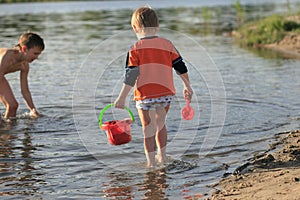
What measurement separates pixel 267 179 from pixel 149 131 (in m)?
1.49

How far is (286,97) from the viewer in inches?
396

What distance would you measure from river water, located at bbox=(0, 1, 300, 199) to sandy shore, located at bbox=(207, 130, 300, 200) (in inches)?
10.6

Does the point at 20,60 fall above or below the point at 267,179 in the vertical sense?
above

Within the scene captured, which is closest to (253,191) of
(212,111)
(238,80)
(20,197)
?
(20,197)

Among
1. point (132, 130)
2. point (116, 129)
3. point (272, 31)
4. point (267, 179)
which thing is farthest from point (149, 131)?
point (272, 31)

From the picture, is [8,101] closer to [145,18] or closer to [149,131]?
[149,131]

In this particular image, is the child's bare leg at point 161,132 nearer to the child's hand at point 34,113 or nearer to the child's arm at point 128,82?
the child's arm at point 128,82

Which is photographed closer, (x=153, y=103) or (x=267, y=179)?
(x=267, y=179)

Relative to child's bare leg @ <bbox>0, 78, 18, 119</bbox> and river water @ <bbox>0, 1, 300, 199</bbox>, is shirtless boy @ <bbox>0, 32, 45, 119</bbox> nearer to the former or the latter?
child's bare leg @ <bbox>0, 78, 18, 119</bbox>

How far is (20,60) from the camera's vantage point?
8.84m

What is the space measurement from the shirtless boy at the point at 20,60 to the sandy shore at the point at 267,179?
3.61 meters

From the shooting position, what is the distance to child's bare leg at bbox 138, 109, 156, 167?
619 centimetres

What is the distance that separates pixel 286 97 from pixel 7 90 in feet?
15.4

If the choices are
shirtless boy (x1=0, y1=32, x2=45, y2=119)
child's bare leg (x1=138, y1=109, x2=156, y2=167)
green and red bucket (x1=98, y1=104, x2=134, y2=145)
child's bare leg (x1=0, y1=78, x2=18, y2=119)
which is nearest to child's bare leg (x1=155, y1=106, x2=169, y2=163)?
child's bare leg (x1=138, y1=109, x2=156, y2=167)
